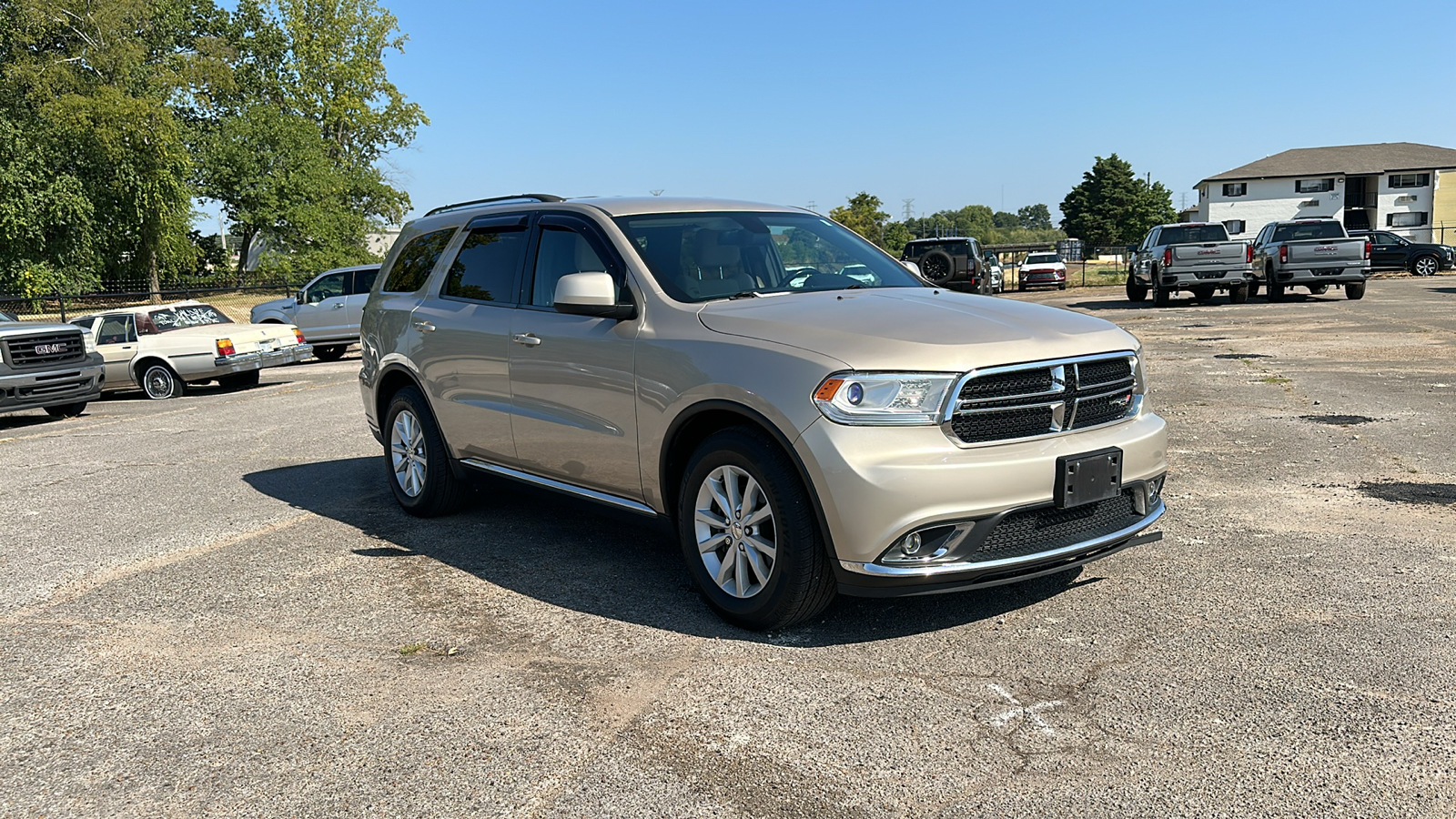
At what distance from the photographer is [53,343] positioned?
14602 mm

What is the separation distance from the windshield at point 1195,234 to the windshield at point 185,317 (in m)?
20.0

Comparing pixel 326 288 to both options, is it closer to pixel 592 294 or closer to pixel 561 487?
pixel 561 487

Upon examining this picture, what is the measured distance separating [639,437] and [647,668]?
1.15 metres

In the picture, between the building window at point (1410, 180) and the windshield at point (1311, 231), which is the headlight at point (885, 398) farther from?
the building window at point (1410, 180)

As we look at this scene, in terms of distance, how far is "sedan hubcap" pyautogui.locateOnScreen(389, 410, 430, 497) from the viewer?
6918 millimetres

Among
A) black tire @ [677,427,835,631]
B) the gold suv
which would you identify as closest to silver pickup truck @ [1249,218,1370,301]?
the gold suv

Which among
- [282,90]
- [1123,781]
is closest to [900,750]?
[1123,781]

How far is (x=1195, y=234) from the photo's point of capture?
26.0 meters

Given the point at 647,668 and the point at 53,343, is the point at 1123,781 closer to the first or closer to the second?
the point at 647,668

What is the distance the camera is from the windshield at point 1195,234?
2570cm

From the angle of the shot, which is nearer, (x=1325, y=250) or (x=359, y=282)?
(x=359, y=282)

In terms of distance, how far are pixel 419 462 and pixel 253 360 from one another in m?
12.1

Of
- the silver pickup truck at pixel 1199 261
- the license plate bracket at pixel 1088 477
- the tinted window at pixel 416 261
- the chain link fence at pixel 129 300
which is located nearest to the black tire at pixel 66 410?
the tinted window at pixel 416 261

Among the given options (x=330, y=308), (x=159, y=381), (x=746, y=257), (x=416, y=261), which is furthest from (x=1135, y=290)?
(x=746, y=257)
